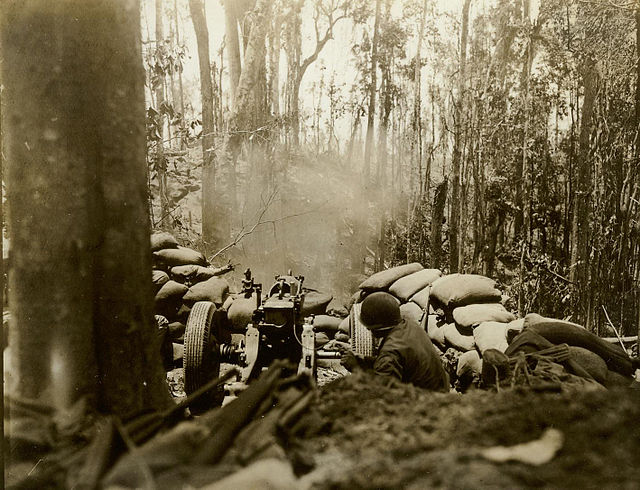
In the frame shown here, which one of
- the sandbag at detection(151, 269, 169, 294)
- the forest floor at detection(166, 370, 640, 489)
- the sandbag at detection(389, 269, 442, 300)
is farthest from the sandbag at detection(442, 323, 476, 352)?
the sandbag at detection(151, 269, 169, 294)

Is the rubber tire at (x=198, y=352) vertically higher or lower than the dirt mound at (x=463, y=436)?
lower

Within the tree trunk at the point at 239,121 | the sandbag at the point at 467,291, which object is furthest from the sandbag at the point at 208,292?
the sandbag at the point at 467,291

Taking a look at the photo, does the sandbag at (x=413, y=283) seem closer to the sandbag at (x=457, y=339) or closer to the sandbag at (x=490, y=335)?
the sandbag at (x=457, y=339)

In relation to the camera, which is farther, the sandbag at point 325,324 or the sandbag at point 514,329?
the sandbag at point 325,324

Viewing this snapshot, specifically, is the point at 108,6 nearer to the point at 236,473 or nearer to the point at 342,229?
the point at 236,473

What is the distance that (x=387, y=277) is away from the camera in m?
6.54

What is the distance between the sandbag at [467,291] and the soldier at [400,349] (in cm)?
238

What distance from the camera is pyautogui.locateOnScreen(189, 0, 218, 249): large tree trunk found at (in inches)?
187

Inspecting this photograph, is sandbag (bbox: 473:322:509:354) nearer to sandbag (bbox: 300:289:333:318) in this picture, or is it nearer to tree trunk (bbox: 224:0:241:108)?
sandbag (bbox: 300:289:333:318)

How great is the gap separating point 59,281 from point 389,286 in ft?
16.5

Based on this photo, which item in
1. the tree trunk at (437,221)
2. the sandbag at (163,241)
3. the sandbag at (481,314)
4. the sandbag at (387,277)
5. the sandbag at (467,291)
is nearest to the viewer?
the sandbag at (481,314)

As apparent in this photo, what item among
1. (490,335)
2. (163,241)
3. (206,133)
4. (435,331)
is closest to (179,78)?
(206,133)

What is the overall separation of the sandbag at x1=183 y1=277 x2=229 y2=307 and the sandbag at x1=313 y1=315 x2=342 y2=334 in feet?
4.88

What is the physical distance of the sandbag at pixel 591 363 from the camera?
277cm
